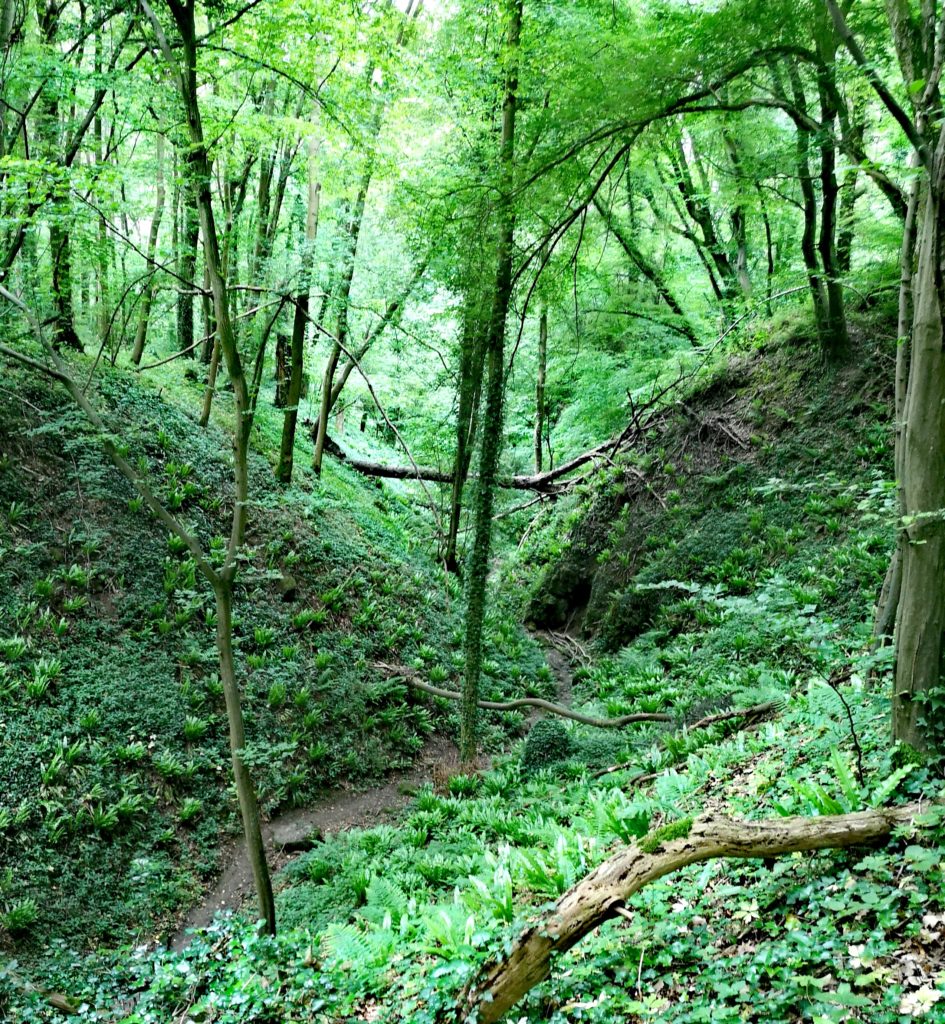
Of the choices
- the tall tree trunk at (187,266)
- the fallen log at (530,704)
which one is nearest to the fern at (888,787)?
the fallen log at (530,704)

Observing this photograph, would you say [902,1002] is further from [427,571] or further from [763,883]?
[427,571]

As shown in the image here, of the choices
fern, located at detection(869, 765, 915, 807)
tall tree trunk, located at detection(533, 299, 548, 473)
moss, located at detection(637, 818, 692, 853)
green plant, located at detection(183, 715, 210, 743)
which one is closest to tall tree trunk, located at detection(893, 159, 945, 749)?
fern, located at detection(869, 765, 915, 807)

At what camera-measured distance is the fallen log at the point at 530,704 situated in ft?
28.2

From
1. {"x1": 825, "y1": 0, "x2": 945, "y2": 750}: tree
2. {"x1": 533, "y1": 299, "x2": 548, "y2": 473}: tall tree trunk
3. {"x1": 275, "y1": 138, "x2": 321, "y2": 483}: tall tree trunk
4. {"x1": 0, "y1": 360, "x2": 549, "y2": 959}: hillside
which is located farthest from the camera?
{"x1": 533, "y1": 299, "x2": 548, "y2": 473}: tall tree trunk

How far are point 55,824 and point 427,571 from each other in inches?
→ 354

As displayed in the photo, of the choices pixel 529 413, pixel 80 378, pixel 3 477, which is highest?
pixel 529 413

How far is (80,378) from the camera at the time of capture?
1100cm

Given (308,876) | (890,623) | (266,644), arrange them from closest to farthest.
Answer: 1. (890,623)
2. (308,876)
3. (266,644)

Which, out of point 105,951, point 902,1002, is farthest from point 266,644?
point 902,1002

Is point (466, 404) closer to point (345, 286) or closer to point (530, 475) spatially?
point (345, 286)

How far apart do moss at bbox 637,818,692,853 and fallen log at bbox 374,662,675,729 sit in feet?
16.6

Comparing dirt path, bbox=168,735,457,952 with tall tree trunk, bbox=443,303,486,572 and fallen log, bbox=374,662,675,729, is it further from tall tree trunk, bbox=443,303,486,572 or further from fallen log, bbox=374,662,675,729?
tall tree trunk, bbox=443,303,486,572

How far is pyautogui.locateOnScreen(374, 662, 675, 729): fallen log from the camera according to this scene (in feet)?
28.2

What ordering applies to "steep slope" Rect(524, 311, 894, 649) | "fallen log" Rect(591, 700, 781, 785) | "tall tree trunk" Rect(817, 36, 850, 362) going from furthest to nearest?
"steep slope" Rect(524, 311, 894, 649)
"fallen log" Rect(591, 700, 781, 785)
"tall tree trunk" Rect(817, 36, 850, 362)
